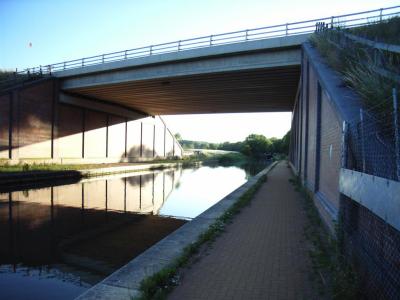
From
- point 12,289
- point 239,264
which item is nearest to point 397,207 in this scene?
point 239,264

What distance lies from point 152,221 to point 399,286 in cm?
921

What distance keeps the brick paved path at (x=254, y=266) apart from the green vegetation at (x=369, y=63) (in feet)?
7.92

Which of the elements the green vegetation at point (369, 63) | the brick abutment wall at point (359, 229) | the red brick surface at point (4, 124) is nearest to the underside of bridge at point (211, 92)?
the red brick surface at point (4, 124)

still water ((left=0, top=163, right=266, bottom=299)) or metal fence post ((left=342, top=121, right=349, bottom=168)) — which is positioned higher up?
metal fence post ((left=342, top=121, right=349, bottom=168))

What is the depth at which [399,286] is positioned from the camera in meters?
2.98

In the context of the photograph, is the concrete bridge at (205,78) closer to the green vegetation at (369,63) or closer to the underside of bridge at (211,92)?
the underside of bridge at (211,92)

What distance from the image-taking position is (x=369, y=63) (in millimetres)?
6922

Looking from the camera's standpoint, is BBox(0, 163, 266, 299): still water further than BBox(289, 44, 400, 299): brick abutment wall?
Yes

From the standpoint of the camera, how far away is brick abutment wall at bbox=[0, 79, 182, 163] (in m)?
25.7

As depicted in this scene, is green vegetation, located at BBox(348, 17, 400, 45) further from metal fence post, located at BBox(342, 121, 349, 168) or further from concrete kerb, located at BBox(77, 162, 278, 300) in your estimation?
concrete kerb, located at BBox(77, 162, 278, 300)

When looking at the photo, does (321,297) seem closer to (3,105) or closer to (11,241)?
(11,241)

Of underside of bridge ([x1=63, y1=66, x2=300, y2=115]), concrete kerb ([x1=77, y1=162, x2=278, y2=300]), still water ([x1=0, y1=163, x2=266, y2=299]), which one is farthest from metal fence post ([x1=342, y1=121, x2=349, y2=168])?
underside of bridge ([x1=63, y1=66, x2=300, y2=115])

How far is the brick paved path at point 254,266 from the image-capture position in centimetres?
429

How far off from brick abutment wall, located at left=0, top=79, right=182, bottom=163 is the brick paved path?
70.8 feet
